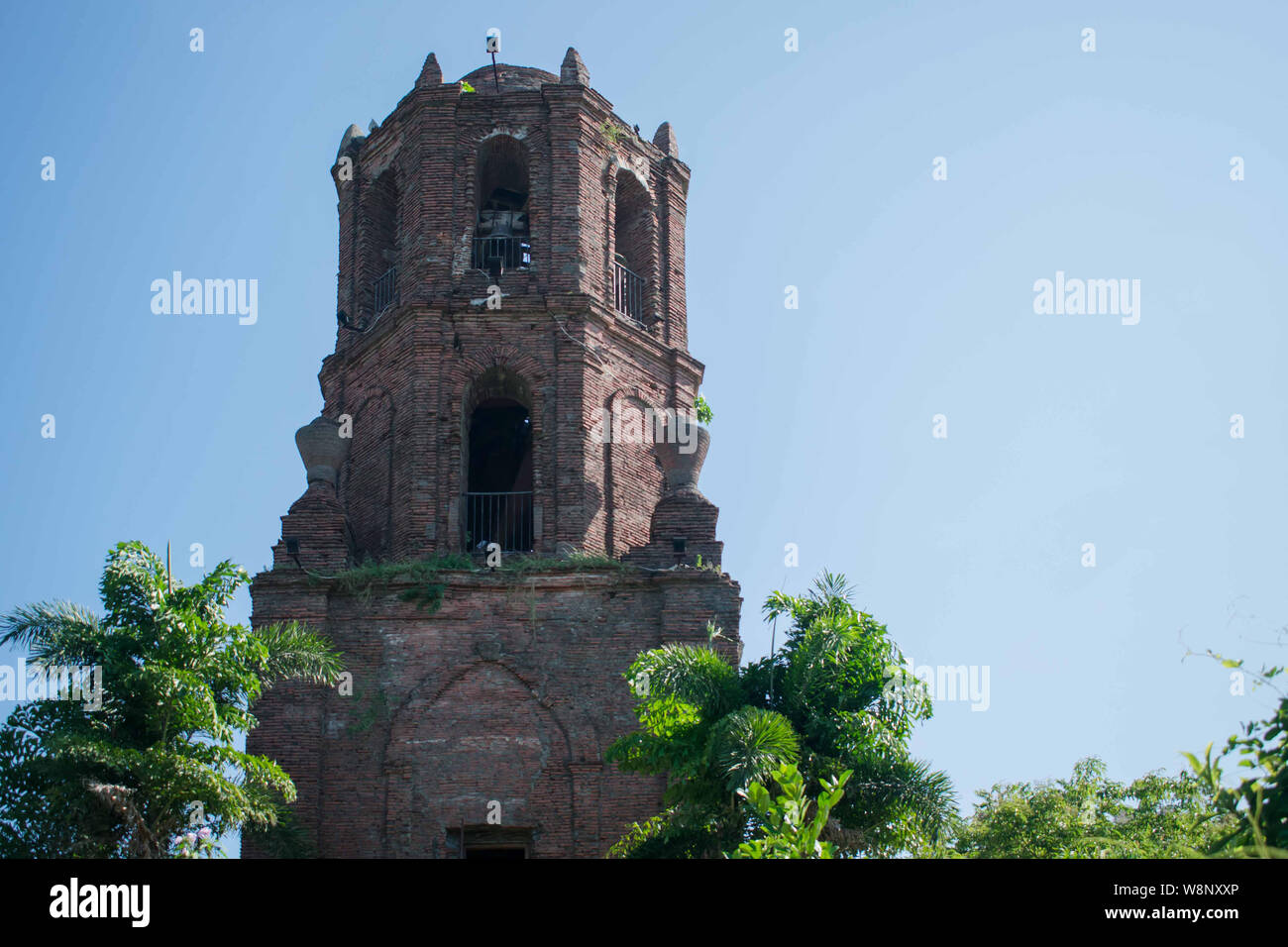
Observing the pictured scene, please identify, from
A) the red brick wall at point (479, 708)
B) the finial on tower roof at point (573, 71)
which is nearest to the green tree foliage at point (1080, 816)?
the red brick wall at point (479, 708)

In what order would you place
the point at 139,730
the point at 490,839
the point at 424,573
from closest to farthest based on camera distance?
1. the point at 139,730
2. the point at 490,839
3. the point at 424,573

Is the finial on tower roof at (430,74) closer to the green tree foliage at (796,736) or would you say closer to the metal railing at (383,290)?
the metal railing at (383,290)

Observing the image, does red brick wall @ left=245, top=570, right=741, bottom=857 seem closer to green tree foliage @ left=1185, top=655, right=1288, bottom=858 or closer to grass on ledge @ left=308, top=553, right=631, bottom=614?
grass on ledge @ left=308, top=553, right=631, bottom=614

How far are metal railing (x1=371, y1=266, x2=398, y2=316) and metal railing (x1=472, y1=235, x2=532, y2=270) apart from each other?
1.21 metres

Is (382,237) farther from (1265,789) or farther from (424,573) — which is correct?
(1265,789)

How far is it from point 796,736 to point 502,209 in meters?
11.0

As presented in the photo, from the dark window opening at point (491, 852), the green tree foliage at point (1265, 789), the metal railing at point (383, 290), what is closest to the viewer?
the green tree foliage at point (1265, 789)

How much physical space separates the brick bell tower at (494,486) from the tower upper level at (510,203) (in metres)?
0.04

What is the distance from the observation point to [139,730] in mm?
16750

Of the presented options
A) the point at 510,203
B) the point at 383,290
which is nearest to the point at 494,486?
the point at 383,290

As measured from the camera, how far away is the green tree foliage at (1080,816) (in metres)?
22.8
